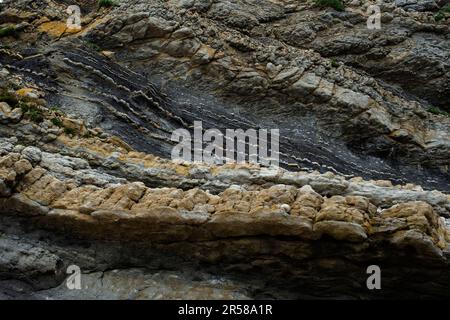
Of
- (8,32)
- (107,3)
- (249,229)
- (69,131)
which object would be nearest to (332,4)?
(107,3)

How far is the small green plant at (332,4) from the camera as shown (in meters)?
27.6

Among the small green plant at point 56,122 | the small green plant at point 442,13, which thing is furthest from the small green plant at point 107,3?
the small green plant at point 442,13

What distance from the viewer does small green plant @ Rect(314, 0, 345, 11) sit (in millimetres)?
27648

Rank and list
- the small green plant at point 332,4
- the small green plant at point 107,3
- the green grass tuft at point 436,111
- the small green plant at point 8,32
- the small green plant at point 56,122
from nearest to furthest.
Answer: the small green plant at point 56,122 → the small green plant at point 8,32 → the green grass tuft at point 436,111 → the small green plant at point 107,3 → the small green plant at point 332,4

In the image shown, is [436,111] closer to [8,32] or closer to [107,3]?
[107,3]

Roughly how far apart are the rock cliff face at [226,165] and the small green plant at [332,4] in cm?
35

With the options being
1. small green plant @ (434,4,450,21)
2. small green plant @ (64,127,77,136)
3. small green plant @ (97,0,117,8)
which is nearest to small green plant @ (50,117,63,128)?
small green plant @ (64,127,77,136)

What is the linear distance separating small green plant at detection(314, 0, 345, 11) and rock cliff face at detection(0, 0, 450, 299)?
13.9 inches

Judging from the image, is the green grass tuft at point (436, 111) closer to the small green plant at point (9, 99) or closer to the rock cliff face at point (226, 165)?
the rock cliff face at point (226, 165)

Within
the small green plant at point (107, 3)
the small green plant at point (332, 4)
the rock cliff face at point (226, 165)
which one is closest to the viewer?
the rock cliff face at point (226, 165)

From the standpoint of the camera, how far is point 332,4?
27734 millimetres

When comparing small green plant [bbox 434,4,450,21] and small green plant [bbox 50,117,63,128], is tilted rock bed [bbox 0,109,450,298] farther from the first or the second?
small green plant [bbox 434,4,450,21]

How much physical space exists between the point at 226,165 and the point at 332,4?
701 inches

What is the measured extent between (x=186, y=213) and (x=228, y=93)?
13.1m
